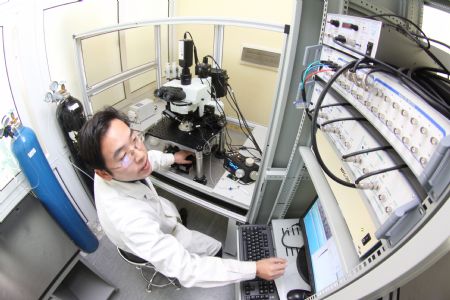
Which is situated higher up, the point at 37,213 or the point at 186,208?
the point at 37,213

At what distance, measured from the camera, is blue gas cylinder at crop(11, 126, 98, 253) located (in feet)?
3.85

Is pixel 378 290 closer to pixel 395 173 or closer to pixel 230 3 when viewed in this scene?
pixel 395 173

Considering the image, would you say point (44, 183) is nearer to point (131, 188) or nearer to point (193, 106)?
point (131, 188)

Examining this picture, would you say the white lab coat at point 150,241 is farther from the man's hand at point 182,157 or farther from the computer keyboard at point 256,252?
the man's hand at point 182,157

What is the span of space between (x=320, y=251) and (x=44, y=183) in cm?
146

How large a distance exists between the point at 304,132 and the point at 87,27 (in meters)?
1.57

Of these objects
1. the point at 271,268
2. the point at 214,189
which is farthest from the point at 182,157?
the point at 271,268

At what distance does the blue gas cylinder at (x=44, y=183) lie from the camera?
1.17 m

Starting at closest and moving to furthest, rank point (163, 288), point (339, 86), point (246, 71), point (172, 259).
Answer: point (339, 86) < point (172, 259) < point (163, 288) < point (246, 71)

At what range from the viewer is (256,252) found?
47.8 inches

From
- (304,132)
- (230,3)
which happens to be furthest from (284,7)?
(304,132)

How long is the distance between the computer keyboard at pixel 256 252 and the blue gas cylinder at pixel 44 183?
1.08m

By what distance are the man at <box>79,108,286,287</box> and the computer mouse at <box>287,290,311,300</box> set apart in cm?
9

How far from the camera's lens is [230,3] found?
2016 millimetres
